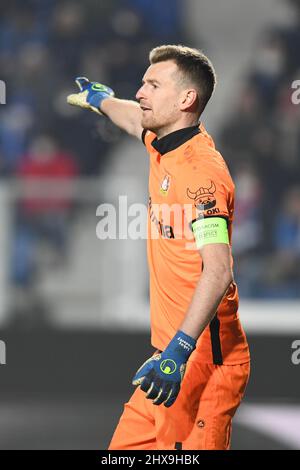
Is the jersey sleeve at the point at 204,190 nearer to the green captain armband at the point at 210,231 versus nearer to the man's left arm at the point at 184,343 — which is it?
the green captain armband at the point at 210,231

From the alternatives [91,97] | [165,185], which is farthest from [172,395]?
[91,97]

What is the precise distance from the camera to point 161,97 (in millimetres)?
4309

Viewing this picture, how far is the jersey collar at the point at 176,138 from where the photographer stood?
432 cm

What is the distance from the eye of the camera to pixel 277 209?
9297 millimetres

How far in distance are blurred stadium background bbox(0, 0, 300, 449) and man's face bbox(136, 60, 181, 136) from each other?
10.4ft

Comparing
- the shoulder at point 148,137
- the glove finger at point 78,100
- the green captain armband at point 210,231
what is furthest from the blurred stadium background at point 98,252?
the green captain armband at point 210,231

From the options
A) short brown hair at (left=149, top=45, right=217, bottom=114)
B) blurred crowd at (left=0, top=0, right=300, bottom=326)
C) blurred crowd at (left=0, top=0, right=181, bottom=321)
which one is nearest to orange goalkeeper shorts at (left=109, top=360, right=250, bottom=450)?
short brown hair at (left=149, top=45, right=217, bottom=114)

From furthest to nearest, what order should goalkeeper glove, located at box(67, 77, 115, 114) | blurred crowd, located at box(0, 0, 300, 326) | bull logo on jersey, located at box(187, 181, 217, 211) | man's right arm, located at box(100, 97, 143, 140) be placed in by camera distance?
blurred crowd, located at box(0, 0, 300, 326) → goalkeeper glove, located at box(67, 77, 115, 114) → man's right arm, located at box(100, 97, 143, 140) → bull logo on jersey, located at box(187, 181, 217, 211)

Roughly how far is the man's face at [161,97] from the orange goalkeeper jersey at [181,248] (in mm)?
75

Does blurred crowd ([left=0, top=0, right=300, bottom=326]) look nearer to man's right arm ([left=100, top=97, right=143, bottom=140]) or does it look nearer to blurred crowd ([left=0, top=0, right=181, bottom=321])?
blurred crowd ([left=0, top=0, right=181, bottom=321])

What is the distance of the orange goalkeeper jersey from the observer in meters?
4.15

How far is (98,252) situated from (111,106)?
11.5ft

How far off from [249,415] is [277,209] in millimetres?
2035

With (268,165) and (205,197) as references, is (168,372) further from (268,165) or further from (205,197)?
(268,165)
